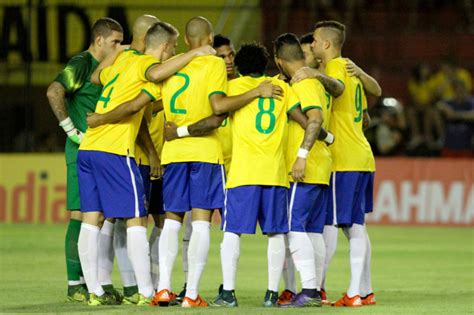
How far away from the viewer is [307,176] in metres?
10.2

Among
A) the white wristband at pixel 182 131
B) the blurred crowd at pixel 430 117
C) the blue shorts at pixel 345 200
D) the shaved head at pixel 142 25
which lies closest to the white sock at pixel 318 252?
the blue shorts at pixel 345 200

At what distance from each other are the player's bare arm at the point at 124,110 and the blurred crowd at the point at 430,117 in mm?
11626

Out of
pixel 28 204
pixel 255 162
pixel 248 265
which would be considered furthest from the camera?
Answer: pixel 28 204

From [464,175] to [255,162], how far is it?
10.9m

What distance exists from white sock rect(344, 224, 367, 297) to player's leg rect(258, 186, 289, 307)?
2.47ft

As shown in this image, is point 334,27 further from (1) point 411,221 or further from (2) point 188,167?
(1) point 411,221

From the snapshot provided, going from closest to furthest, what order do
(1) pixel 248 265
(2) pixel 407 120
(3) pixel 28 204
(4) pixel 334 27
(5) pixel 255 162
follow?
(5) pixel 255 162 < (4) pixel 334 27 < (1) pixel 248 265 < (3) pixel 28 204 < (2) pixel 407 120

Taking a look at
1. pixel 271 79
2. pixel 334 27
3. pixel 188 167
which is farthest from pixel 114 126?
pixel 334 27

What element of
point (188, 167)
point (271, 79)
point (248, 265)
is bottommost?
point (248, 265)

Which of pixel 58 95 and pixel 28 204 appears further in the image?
pixel 28 204

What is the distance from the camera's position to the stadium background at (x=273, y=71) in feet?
66.0

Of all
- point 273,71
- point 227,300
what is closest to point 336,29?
point 227,300

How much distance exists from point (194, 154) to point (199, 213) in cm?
47

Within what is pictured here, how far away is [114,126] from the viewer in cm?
1015
